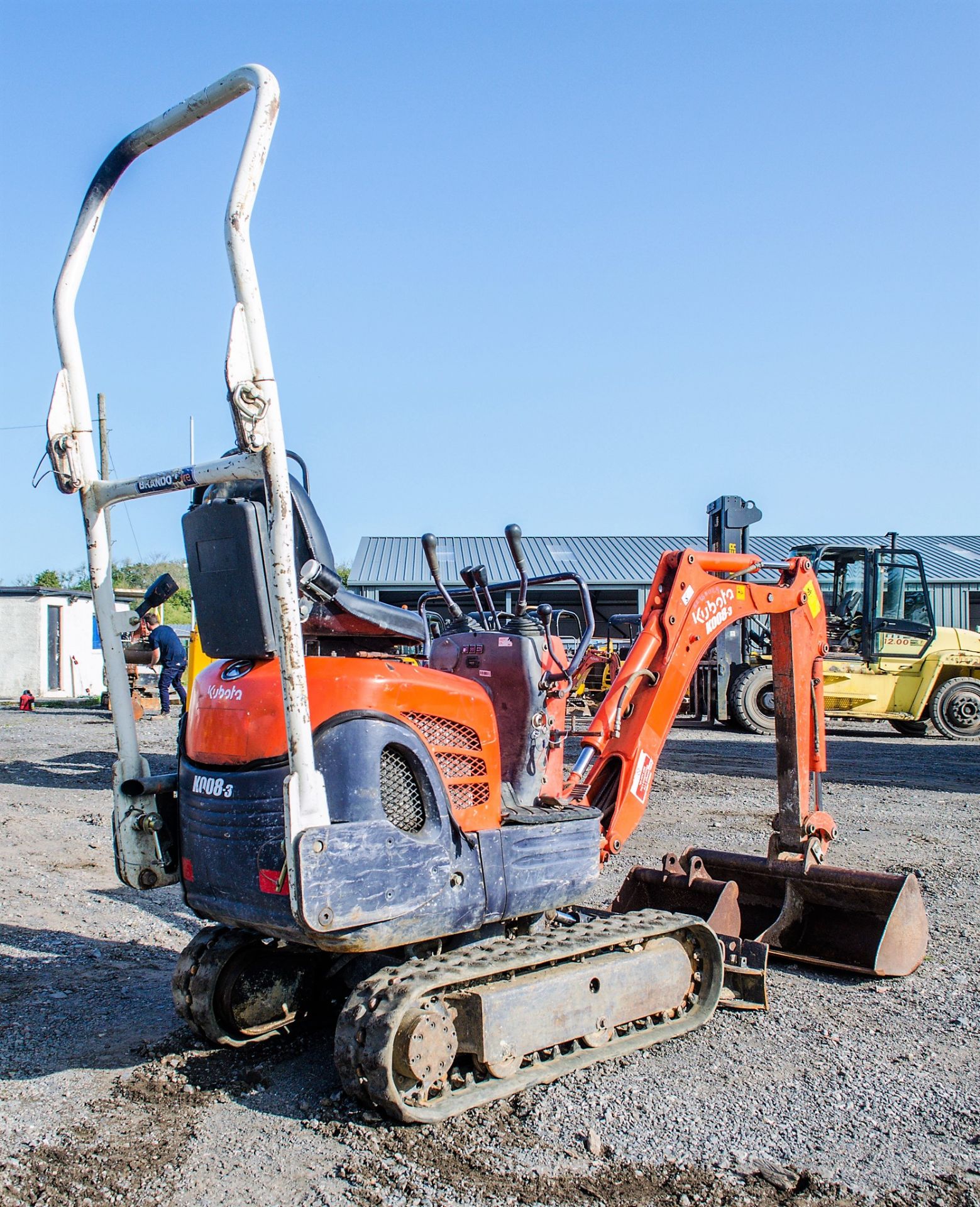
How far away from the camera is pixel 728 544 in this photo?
54.5 ft

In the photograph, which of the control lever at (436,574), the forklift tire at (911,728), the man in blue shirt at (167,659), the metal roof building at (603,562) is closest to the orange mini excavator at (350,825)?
the control lever at (436,574)

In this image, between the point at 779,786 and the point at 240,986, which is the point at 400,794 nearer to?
the point at 240,986

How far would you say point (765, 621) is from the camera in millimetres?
21609

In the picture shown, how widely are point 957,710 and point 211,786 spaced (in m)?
15.7

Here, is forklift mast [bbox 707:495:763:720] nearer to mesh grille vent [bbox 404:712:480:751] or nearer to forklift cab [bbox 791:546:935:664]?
forklift cab [bbox 791:546:935:664]

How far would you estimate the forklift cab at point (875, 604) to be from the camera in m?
17.4

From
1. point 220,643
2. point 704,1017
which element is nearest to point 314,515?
point 220,643

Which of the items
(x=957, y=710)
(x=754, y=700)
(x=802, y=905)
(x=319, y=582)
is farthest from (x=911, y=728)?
(x=319, y=582)

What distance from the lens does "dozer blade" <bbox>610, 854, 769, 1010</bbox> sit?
4.66 m

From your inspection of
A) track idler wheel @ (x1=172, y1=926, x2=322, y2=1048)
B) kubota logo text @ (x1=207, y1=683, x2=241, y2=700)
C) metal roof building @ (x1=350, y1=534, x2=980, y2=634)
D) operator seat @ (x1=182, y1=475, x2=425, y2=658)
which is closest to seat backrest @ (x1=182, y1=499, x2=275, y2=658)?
operator seat @ (x1=182, y1=475, x2=425, y2=658)

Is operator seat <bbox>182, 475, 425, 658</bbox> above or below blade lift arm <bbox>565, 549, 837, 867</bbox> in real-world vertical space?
above

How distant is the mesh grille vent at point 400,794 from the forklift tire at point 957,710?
15183 millimetres

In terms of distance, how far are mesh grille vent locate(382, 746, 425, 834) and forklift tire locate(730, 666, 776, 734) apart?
13929 millimetres

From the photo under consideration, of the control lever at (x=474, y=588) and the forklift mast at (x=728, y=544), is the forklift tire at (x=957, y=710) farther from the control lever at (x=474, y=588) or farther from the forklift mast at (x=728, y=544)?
the control lever at (x=474, y=588)
